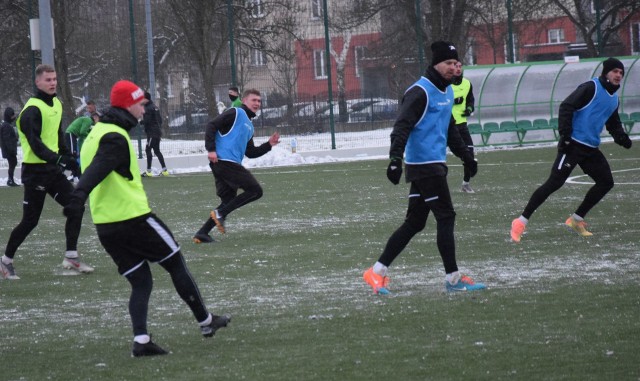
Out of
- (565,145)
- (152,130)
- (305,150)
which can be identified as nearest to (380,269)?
(565,145)

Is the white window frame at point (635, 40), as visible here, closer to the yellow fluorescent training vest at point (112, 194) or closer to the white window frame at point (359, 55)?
the white window frame at point (359, 55)

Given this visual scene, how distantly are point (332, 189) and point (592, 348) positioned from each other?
44.0 ft

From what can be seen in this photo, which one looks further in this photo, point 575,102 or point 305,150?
point 305,150

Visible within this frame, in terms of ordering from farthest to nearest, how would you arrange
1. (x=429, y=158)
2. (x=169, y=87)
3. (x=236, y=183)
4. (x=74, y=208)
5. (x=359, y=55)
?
(x=169, y=87), (x=359, y=55), (x=236, y=183), (x=429, y=158), (x=74, y=208)

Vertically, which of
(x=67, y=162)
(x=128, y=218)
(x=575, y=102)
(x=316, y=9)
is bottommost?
Answer: (x=128, y=218)

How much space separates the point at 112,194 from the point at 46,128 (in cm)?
431

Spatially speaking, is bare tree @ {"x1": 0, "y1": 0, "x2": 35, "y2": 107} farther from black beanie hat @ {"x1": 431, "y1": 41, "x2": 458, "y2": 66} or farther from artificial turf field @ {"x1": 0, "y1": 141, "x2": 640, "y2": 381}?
black beanie hat @ {"x1": 431, "y1": 41, "x2": 458, "y2": 66}

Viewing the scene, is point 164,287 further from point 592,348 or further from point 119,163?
point 592,348

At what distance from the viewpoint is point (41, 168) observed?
11.1m

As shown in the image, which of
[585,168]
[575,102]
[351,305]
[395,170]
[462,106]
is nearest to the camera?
[395,170]

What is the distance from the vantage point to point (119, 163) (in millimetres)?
7051

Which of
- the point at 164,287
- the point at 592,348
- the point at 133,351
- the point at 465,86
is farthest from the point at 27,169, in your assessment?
the point at 465,86

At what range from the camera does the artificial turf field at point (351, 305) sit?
6.58m

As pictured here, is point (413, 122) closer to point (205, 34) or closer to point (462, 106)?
point (462, 106)
